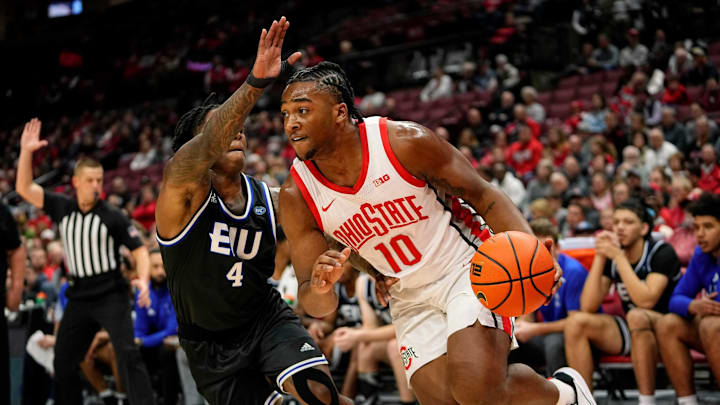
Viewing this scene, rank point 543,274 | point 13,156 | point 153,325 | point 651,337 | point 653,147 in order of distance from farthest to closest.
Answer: point 13,156 → point 653,147 → point 153,325 → point 651,337 → point 543,274

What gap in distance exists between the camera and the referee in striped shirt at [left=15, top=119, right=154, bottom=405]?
5535 mm

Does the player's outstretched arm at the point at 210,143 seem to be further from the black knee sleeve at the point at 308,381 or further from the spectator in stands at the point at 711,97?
the spectator in stands at the point at 711,97

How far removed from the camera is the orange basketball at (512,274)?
3137 millimetres

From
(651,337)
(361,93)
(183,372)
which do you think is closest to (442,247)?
(651,337)

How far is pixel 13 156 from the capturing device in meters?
20.9

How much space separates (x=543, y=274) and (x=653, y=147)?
704cm

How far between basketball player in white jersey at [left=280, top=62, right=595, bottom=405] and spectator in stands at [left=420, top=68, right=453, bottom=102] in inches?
446

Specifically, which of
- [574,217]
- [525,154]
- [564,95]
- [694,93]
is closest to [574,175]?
[525,154]

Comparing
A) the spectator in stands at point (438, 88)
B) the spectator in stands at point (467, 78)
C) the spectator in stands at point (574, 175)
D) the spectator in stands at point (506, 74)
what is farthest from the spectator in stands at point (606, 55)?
the spectator in stands at point (574, 175)

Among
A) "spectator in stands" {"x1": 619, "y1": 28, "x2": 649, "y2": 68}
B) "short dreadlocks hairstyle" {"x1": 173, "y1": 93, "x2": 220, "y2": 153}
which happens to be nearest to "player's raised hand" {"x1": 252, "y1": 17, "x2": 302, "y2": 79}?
"short dreadlocks hairstyle" {"x1": 173, "y1": 93, "x2": 220, "y2": 153}

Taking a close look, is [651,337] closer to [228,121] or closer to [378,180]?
[378,180]

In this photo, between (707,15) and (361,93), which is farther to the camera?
(361,93)

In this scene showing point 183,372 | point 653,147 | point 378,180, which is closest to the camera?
point 378,180

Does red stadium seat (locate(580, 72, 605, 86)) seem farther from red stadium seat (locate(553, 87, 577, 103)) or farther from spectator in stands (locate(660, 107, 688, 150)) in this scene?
spectator in stands (locate(660, 107, 688, 150))
